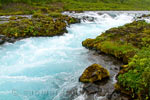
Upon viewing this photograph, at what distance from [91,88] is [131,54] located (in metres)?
6.11

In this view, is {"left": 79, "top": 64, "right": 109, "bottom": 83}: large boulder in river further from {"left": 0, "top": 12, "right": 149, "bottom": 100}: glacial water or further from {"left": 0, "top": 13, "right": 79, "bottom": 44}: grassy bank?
{"left": 0, "top": 13, "right": 79, "bottom": 44}: grassy bank

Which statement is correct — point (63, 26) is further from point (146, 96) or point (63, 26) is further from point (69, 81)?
point (146, 96)

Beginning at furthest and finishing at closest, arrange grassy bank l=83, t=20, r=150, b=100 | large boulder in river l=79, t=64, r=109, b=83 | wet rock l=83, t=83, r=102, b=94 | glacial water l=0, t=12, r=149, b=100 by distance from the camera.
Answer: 1. large boulder in river l=79, t=64, r=109, b=83
2. glacial water l=0, t=12, r=149, b=100
3. wet rock l=83, t=83, r=102, b=94
4. grassy bank l=83, t=20, r=150, b=100

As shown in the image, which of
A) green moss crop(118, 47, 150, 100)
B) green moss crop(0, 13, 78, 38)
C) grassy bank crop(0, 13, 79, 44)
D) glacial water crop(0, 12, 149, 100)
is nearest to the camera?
green moss crop(118, 47, 150, 100)

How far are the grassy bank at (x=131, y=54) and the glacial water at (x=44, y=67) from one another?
1528 mm

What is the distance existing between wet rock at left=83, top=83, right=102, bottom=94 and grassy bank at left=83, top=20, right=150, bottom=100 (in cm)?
141

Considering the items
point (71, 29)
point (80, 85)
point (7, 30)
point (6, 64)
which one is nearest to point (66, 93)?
point (80, 85)

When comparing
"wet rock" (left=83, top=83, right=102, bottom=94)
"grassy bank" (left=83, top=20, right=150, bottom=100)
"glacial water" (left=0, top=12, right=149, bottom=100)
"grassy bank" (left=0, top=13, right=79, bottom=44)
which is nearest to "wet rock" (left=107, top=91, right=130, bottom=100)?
"grassy bank" (left=83, top=20, right=150, bottom=100)

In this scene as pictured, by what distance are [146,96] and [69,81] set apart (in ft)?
19.2

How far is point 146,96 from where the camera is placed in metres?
8.37

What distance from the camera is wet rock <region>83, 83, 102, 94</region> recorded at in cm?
1035

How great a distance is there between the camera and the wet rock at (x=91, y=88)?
34.0ft

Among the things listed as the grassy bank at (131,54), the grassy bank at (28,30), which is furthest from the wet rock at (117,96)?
the grassy bank at (28,30)

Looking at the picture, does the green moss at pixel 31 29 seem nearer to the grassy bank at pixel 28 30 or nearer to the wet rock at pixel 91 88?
the grassy bank at pixel 28 30
